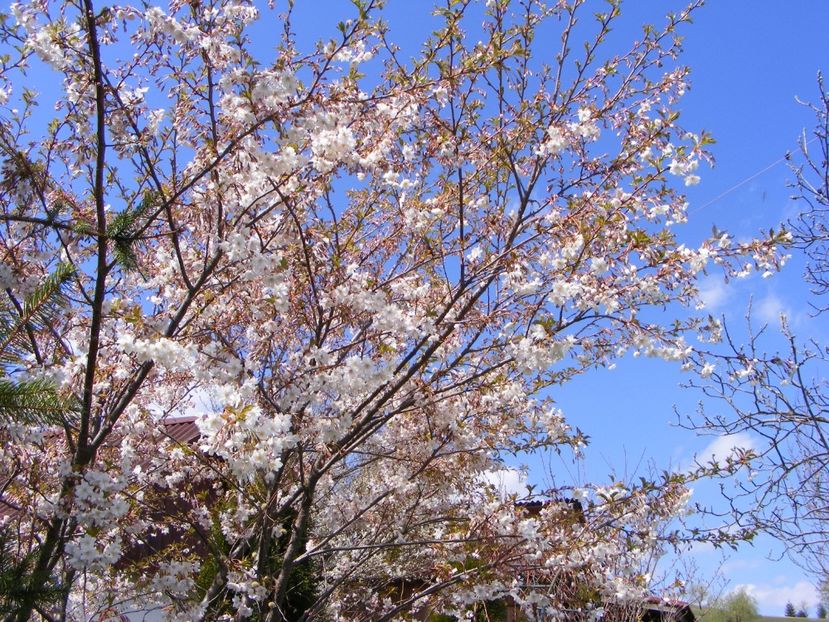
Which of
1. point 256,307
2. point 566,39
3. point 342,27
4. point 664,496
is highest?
point 566,39

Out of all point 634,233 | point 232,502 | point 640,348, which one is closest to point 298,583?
point 232,502

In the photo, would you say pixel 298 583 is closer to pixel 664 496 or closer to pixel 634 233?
pixel 664 496

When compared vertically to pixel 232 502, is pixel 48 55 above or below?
above

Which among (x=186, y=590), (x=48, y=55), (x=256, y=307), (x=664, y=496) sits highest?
(x=48, y=55)

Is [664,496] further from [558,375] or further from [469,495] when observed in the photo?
[469,495]

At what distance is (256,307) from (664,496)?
9.87ft

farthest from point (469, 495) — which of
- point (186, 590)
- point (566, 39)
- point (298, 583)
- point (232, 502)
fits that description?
point (298, 583)

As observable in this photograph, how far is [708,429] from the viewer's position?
16.7ft

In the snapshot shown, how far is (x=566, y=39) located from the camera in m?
4.80

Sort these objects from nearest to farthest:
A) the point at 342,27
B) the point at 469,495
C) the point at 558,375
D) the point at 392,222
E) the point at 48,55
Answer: the point at 48,55, the point at 342,27, the point at 558,375, the point at 392,222, the point at 469,495

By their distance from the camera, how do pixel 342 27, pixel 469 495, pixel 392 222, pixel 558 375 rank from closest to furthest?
1. pixel 342 27
2. pixel 558 375
3. pixel 392 222
4. pixel 469 495

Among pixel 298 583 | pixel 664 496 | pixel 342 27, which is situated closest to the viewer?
pixel 342 27

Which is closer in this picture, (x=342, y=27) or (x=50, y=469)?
(x=342, y=27)

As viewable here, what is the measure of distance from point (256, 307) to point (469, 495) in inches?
102
